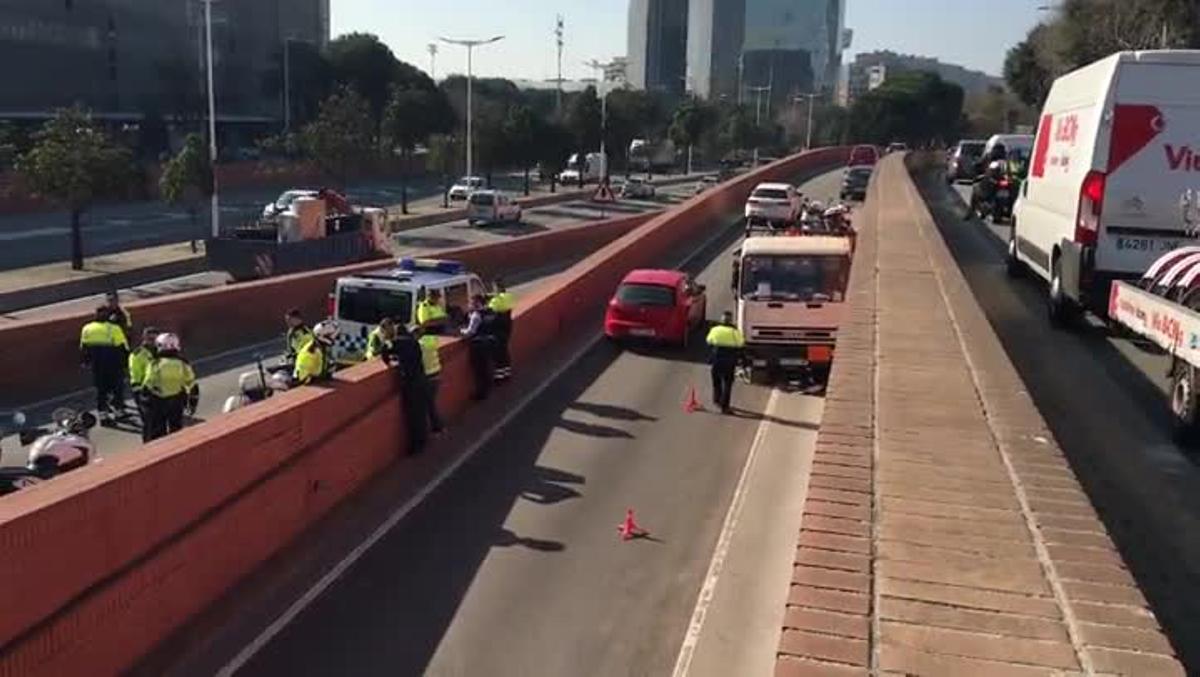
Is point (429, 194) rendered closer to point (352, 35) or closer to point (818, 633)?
point (352, 35)

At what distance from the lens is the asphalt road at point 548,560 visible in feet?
28.3

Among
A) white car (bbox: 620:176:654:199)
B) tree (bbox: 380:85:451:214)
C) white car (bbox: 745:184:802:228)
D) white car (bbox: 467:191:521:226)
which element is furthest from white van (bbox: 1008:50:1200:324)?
tree (bbox: 380:85:451:214)

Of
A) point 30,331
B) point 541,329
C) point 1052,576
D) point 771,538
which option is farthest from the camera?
point 541,329

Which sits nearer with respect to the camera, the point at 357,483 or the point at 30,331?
the point at 357,483

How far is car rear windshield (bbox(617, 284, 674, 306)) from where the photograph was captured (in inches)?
860

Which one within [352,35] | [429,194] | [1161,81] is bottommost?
[429,194]

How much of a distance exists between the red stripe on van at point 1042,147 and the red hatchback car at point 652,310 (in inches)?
263

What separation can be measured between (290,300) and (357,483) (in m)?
13.0

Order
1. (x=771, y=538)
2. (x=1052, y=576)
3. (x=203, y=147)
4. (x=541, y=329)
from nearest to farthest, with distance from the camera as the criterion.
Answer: (x=1052, y=576) < (x=771, y=538) < (x=541, y=329) < (x=203, y=147)

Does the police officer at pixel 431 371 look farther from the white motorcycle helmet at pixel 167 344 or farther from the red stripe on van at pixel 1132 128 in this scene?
the red stripe on van at pixel 1132 128

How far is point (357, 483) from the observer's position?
40.7 ft

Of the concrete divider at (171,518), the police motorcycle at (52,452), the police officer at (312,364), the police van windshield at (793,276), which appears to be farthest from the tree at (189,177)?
the concrete divider at (171,518)

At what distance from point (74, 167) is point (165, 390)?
28670 millimetres

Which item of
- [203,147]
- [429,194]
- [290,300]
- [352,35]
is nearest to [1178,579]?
[290,300]
